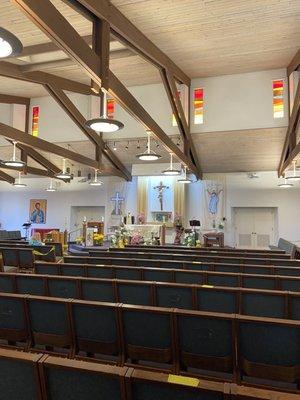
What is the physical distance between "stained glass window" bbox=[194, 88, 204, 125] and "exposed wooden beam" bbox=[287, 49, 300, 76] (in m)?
2.37

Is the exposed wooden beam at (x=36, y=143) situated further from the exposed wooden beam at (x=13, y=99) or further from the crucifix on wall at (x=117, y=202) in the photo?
the crucifix on wall at (x=117, y=202)

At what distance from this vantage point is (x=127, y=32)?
558cm

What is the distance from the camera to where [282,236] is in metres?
13.0

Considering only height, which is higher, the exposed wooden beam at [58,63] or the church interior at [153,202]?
the exposed wooden beam at [58,63]

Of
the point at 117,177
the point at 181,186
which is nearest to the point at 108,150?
the point at 117,177

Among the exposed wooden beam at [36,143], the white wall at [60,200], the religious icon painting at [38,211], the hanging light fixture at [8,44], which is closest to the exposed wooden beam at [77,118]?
the exposed wooden beam at [36,143]

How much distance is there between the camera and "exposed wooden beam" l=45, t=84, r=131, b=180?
9.40 metres

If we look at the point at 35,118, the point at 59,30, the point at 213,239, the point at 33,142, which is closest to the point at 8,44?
the point at 59,30

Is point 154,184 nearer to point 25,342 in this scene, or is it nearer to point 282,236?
point 282,236

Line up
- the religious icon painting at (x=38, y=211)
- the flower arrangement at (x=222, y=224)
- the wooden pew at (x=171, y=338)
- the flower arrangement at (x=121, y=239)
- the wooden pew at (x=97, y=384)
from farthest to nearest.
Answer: the religious icon painting at (x=38, y=211) < the flower arrangement at (x=222, y=224) < the flower arrangement at (x=121, y=239) < the wooden pew at (x=171, y=338) < the wooden pew at (x=97, y=384)

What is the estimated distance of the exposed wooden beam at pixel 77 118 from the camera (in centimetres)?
940

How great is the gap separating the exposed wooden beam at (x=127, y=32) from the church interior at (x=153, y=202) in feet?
0.14

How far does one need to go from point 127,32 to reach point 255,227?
1043 centimetres

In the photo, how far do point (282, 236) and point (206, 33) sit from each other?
30.4 feet
